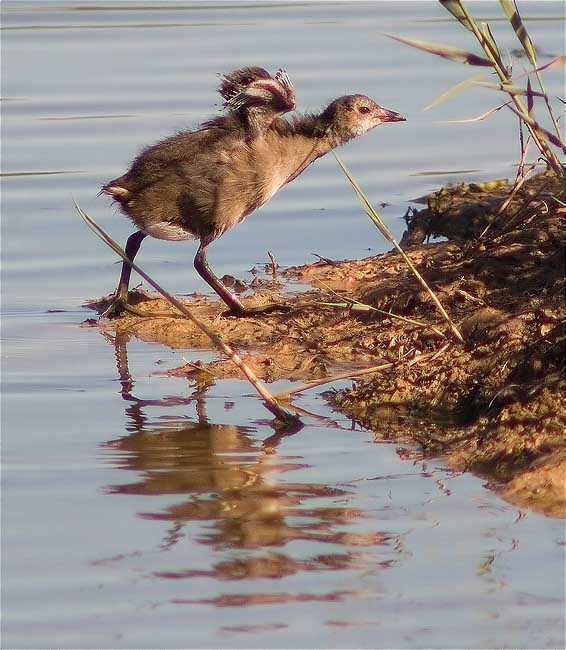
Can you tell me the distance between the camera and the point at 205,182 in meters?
7.91

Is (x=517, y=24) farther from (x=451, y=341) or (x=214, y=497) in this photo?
(x=214, y=497)

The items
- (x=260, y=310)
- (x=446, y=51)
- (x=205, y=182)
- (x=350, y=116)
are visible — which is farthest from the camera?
(x=350, y=116)

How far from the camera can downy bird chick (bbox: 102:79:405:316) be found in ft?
25.9

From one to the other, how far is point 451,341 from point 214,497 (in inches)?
66.0

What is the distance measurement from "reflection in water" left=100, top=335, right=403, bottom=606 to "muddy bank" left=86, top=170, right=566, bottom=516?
605 mm

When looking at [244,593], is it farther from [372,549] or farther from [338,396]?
[338,396]

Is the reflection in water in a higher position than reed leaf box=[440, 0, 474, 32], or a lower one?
lower

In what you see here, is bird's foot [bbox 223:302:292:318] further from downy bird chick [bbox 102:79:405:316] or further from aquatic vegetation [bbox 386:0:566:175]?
aquatic vegetation [bbox 386:0:566:175]

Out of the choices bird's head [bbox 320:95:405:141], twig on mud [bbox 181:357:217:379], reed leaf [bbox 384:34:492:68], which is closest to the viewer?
reed leaf [bbox 384:34:492:68]

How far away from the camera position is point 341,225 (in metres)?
9.78

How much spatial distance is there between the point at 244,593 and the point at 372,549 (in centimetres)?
54

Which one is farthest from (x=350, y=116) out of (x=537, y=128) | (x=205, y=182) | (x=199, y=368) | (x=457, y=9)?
(x=537, y=128)

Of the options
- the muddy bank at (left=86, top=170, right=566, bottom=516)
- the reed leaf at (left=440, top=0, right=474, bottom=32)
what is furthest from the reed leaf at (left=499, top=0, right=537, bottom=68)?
the muddy bank at (left=86, top=170, right=566, bottom=516)

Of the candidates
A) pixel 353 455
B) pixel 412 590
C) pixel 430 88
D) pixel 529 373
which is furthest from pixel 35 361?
pixel 430 88
